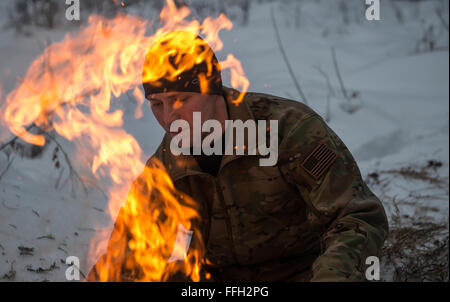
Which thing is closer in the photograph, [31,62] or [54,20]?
[31,62]

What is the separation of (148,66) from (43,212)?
5.10 ft

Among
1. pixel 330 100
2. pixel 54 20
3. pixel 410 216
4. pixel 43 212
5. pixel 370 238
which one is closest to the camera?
pixel 370 238

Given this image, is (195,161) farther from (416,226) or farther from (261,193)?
(416,226)

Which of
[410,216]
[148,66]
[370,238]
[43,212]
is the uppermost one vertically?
[148,66]

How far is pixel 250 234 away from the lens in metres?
2.18

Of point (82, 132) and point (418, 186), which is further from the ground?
point (82, 132)

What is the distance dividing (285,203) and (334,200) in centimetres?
35

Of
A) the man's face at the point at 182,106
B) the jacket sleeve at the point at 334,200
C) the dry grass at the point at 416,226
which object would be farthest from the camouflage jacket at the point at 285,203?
the dry grass at the point at 416,226

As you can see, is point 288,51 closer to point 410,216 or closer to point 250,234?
point 410,216

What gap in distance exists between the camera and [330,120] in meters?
5.50

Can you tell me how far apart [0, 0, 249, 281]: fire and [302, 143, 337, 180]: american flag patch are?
17.3 inches

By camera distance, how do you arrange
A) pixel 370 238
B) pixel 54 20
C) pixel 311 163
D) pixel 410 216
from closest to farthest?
pixel 370 238 → pixel 311 163 → pixel 410 216 → pixel 54 20

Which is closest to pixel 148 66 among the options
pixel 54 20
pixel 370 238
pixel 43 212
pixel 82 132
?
pixel 370 238

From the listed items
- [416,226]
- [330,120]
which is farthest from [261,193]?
[330,120]
